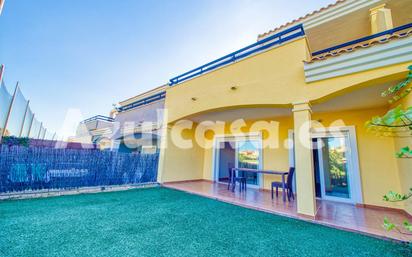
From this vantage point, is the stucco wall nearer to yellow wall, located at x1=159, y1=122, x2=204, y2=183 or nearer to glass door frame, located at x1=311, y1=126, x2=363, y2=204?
glass door frame, located at x1=311, y1=126, x2=363, y2=204

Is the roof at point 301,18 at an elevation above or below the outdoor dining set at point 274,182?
above

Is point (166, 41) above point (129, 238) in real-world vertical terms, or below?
above

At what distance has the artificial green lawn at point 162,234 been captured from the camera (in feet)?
8.73

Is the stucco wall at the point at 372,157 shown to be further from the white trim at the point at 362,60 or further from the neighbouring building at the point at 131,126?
the neighbouring building at the point at 131,126

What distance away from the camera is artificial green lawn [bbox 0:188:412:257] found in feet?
8.73

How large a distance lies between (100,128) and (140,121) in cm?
597

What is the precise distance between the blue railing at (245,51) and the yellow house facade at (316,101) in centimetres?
3

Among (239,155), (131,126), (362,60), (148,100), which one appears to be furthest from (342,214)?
(131,126)

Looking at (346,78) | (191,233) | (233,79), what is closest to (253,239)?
(191,233)

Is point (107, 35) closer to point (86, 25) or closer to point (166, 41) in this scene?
point (86, 25)

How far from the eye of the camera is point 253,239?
10.3 ft

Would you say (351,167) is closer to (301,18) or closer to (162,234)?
(301,18)

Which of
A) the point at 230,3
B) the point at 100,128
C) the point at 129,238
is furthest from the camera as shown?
the point at 100,128

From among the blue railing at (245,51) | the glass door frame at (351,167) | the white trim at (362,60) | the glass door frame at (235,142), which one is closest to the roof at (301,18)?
the blue railing at (245,51)
